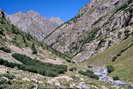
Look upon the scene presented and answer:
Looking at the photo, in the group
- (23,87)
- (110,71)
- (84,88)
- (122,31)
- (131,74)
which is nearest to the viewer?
(23,87)

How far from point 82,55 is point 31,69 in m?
125

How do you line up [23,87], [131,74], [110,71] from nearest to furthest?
[23,87]
[131,74]
[110,71]

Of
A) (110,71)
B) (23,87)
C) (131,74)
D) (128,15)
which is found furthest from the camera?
(128,15)

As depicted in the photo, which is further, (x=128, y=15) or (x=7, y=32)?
(x=128, y=15)

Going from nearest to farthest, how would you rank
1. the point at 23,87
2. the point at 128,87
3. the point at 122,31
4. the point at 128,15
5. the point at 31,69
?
the point at 23,87 → the point at 31,69 → the point at 128,87 → the point at 122,31 → the point at 128,15

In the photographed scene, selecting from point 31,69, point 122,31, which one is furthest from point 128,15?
point 31,69

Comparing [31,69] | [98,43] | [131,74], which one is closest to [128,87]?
[131,74]

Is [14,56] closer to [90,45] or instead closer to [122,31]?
[122,31]

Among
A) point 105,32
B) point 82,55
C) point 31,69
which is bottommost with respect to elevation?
point 31,69

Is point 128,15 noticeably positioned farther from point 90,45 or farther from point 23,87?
point 23,87

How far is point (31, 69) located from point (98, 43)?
125 meters

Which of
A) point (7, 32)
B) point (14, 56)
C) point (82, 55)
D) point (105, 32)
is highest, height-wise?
point (105, 32)

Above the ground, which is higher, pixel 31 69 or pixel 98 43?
pixel 98 43

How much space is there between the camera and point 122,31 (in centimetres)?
14050
